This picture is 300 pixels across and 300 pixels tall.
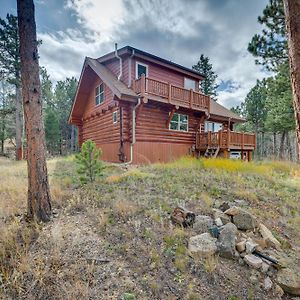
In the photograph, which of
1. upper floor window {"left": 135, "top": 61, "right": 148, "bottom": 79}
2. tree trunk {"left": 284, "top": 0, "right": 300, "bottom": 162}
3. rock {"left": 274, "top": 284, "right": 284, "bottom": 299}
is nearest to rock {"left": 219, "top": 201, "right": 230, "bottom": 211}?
rock {"left": 274, "top": 284, "right": 284, "bottom": 299}

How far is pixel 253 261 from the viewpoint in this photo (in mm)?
3514

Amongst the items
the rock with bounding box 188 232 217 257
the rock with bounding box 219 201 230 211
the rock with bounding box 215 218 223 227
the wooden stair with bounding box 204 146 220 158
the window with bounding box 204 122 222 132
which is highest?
the window with bounding box 204 122 222 132

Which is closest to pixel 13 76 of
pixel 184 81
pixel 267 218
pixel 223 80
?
pixel 184 81

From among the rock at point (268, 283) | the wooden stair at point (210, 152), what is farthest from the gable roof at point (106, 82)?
the rock at point (268, 283)

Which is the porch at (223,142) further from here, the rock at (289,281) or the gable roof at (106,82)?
the rock at (289,281)

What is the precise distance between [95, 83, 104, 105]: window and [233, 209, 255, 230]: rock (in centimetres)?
1218

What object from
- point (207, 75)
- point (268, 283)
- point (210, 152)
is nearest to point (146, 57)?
point (210, 152)

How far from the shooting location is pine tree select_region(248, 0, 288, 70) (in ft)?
34.6

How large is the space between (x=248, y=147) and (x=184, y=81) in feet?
21.9

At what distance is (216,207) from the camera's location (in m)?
5.24

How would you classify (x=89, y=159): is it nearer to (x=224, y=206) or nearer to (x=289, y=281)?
(x=224, y=206)

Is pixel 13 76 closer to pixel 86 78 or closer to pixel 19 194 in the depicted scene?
pixel 86 78

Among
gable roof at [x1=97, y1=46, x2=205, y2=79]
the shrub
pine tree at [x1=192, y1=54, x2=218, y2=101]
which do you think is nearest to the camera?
the shrub

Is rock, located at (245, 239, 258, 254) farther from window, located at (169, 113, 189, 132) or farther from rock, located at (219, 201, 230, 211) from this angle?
window, located at (169, 113, 189, 132)
